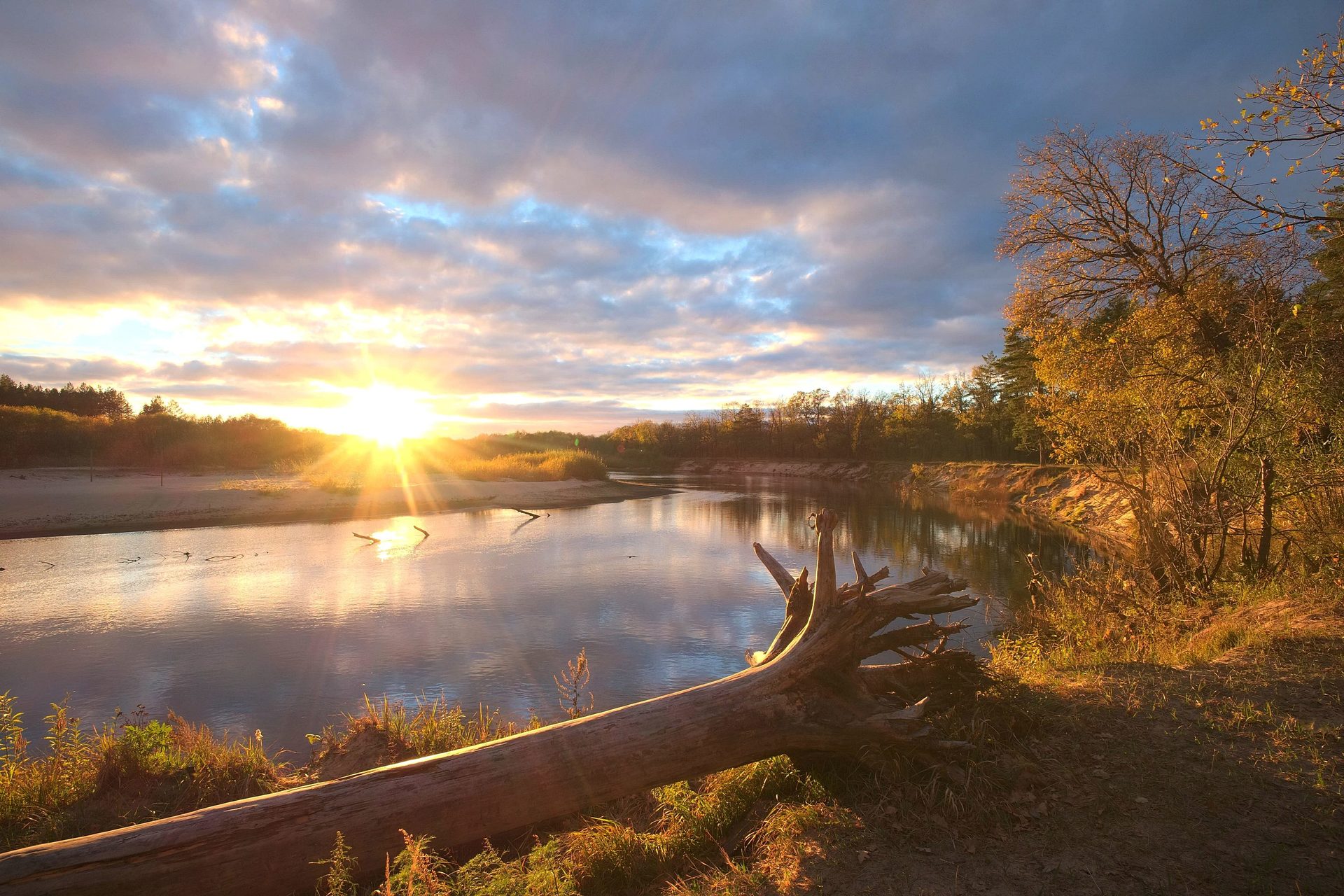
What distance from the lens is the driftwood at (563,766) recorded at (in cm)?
325

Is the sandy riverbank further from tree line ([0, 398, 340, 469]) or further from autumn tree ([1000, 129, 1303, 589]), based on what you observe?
autumn tree ([1000, 129, 1303, 589])

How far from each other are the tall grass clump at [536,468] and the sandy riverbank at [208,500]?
12.8ft

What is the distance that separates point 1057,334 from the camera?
1400cm

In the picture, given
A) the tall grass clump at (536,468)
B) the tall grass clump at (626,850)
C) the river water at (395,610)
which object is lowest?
the river water at (395,610)

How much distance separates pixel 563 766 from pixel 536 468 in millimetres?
43578

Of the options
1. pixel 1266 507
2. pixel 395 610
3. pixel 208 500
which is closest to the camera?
pixel 1266 507

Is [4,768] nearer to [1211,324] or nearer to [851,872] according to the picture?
[851,872]

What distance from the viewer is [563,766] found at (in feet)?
13.1

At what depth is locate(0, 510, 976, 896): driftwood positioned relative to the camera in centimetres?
325

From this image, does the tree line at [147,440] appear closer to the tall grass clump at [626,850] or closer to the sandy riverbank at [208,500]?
the sandy riverbank at [208,500]

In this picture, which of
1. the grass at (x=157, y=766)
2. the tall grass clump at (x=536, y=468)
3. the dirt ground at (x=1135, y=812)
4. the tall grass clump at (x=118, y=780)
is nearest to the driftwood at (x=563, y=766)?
the dirt ground at (x=1135, y=812)

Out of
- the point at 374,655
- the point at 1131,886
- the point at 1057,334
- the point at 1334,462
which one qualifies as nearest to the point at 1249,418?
the point at 1334,462

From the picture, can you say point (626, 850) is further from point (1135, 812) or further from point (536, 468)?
point (536, 468)

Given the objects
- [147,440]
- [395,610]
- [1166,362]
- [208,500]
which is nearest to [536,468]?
[208,500]
